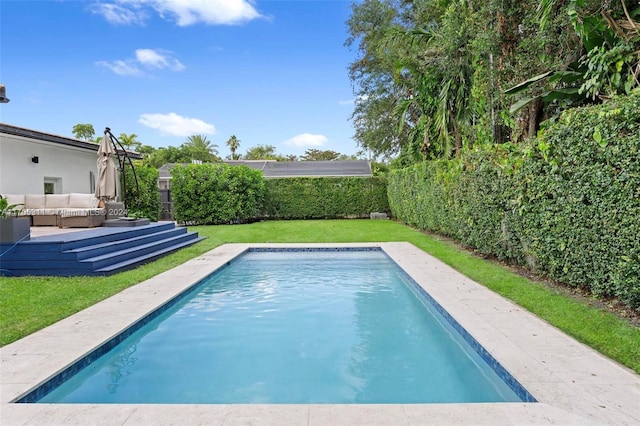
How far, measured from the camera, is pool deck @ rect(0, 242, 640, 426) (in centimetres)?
286

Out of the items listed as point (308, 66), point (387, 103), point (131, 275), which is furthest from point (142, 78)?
point (131, 275)

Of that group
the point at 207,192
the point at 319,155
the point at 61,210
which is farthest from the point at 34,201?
Answer: the point at 319,155

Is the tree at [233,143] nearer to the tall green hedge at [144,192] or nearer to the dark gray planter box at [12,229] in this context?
the tall green hedge at [144,192]

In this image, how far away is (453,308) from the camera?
566 centimetres

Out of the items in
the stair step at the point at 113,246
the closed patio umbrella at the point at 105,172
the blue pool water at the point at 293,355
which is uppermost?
the closed patio umbrella at the point at 105,172

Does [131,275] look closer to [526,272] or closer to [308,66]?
[526,272]

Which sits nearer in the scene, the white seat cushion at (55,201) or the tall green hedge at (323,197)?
the white seat cushion at (55,201)

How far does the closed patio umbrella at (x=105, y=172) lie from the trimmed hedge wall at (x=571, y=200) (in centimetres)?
1074

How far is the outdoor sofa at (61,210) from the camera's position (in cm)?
1155

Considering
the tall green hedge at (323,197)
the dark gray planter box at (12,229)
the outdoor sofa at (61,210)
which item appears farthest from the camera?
the tall green hedge at (323,197)

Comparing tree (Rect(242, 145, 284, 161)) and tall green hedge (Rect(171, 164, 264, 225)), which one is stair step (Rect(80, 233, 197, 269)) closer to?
tall green hedge (Rect(171, 164, 264, 225))

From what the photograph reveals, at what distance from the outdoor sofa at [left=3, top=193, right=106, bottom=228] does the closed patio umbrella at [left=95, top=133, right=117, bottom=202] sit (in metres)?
0.50

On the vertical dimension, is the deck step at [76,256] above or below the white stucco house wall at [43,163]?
below

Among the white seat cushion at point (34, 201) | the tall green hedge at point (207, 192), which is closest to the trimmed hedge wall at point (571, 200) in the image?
the tall green hedge at point (207, 192)
